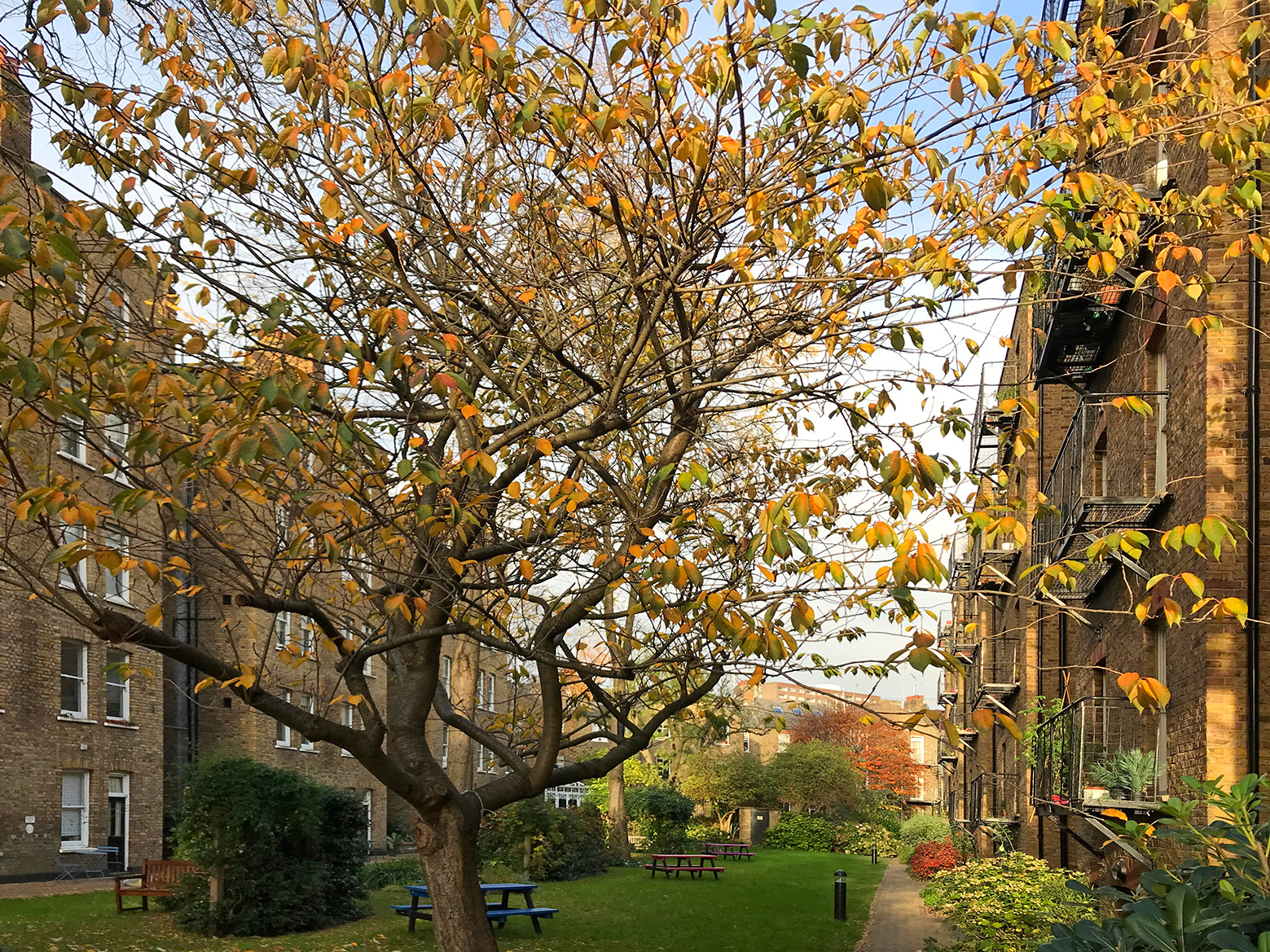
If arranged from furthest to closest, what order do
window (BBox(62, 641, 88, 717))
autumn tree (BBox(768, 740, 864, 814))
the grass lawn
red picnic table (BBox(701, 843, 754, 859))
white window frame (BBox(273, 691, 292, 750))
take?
autumn tree (BBox(768, 740, 864, 814)) < red picnic table (BBox(701, 843, 754, 859)) < white window frame (BBox(273, 691, 292, 750)) < window (BBox(62, 641, 88, 717)) < the grass lawn

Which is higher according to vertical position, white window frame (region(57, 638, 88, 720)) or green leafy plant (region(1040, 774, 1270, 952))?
green leafy plant (region(1040, 774, 1270, 952))

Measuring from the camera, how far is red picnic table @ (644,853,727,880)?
3225 centimetres

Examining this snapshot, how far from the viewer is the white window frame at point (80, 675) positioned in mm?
27141

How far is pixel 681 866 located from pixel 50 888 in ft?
52.9

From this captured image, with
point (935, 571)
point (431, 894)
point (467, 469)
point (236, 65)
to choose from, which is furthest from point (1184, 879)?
point (236, 65)

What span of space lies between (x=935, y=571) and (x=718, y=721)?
4150 millimetres

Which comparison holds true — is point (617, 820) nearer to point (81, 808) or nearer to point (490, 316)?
point (81, 808)

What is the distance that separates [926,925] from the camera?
70.7 ft

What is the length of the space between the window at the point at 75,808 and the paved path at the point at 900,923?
707 inches

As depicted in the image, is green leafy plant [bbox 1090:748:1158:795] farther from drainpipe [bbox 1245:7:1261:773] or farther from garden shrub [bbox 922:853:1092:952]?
drainpipe [bbox 1245:7:1261:773]

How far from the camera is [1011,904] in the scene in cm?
1434

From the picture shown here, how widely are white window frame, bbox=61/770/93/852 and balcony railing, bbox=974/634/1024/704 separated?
66.5 ft

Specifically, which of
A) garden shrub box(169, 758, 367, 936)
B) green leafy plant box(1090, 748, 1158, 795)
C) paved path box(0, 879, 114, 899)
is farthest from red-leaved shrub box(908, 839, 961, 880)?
paved path box(0, 879, 114, 899)

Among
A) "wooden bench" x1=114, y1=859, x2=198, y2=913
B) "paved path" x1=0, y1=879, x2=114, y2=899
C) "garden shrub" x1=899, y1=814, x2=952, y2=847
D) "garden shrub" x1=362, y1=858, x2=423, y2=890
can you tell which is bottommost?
"garden shrub" x1=899, y1=814, x2=952, y2=847
